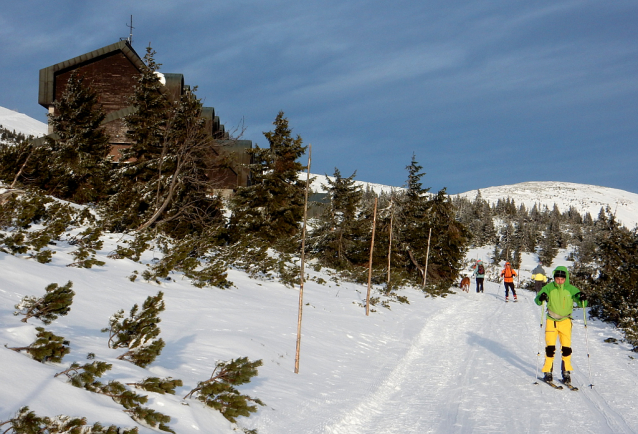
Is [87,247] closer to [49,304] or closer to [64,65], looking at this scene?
[49,304]

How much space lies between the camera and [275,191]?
89.5 ft

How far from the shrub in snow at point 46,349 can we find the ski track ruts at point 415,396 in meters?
3.05

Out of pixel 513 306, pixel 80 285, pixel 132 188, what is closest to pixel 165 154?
pixel 132 188

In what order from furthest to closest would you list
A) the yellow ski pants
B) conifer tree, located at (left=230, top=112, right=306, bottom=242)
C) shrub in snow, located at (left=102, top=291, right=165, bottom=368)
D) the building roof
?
the building roof < conifer tree, located at (left=230, top=112, right=306, bottom=242) < the yellow ski pants < shrub in snow, located at (left=102, top=291, right=165, bottom=368)

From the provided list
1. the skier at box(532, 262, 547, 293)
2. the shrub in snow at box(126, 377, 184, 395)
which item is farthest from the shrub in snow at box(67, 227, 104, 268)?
the skier at box(532, 262, 547, 293)

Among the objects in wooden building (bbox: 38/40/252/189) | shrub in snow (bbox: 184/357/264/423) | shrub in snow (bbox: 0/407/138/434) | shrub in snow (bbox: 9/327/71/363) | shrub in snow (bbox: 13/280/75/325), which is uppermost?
wooden building (bbox: 38/40/252/189)

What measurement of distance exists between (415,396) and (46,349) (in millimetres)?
5259

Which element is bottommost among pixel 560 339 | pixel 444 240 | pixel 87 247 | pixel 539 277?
pixel 560 339

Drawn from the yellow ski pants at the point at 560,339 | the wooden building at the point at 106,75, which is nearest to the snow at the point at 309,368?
the yellow ski pants at the point at 560,339

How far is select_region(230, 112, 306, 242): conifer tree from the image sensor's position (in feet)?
87.5

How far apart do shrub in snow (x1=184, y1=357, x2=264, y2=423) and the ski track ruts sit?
1.22m

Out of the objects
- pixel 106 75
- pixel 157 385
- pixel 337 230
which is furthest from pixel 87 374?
pixel 106 75

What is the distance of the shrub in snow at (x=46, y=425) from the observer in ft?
9.28

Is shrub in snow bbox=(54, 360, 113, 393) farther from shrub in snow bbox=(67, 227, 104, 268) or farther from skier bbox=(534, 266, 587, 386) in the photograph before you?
skier bbox=(534, 266, 587, 386)
